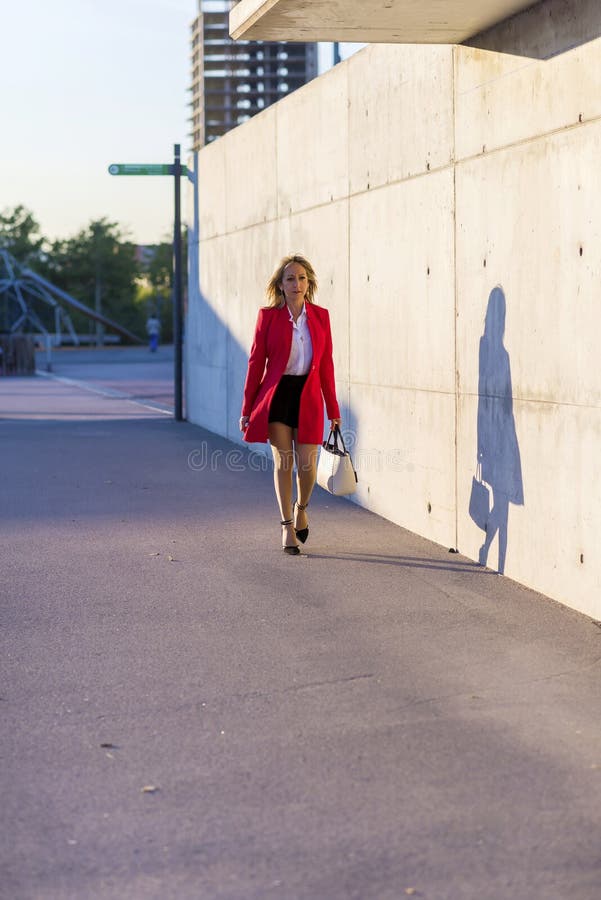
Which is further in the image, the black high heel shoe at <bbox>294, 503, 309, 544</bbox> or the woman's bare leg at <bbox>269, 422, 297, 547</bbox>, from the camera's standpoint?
the black high heel shoe at <bbox>294, 503, 309, 544</bbox>

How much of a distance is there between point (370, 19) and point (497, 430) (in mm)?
2491

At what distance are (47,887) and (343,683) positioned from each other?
2379 millimetres

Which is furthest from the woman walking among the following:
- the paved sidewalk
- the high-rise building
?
the high-rise building

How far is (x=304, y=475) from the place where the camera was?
9609 mm

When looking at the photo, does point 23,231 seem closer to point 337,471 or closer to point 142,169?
point 142,169

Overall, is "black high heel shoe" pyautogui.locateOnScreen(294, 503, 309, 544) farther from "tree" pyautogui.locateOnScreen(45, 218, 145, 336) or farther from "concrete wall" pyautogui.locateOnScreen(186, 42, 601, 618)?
"tree" pyautogui.locateOnScreen(45, 218, 145, 336)

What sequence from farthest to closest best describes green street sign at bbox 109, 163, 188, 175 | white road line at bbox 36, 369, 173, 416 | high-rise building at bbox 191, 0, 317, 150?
high-rise building at bbox 191, 0, 317, 150 → white road line at bbox 36, 369, 173, 416 → green street sign at bbox 109, 163, 188, 175

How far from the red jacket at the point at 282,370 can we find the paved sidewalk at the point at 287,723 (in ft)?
2.70

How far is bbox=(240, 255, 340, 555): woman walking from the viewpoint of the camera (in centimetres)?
927

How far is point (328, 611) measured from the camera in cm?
757

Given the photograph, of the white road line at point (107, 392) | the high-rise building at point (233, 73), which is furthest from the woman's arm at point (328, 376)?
the high-rise building at point (233, 73)

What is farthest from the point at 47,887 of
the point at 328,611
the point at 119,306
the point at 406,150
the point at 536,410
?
the point at 119,306

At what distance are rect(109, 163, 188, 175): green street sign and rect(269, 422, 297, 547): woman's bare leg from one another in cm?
1107

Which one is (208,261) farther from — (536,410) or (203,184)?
(536,410)
